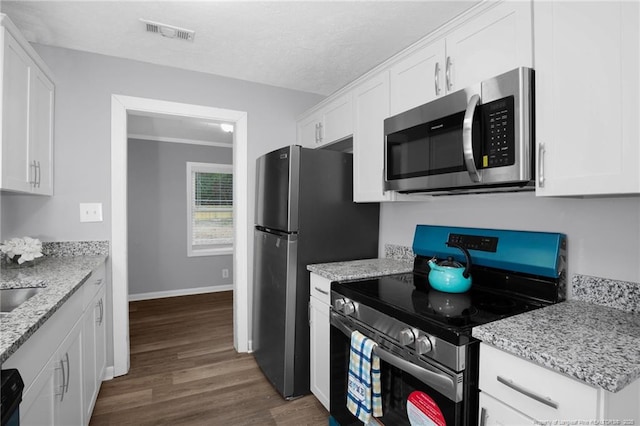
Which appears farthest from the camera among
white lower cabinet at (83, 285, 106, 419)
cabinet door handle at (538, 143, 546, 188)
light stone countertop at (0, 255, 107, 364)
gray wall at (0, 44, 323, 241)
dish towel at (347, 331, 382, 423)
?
gray wall at (0, 44, 323, 241)

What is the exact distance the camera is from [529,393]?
37.1 inches

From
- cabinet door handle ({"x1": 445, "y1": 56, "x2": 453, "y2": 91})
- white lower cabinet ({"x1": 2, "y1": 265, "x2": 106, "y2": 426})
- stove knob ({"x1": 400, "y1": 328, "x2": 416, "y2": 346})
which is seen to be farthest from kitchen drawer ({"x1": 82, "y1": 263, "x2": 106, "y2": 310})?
cabinet door handle ({"x1": 445, "y1": 56, "x2": 453, "y2": 91})

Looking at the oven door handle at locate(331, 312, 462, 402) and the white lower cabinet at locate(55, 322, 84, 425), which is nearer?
the oven door handle at locate(331, 312, 462, 402)

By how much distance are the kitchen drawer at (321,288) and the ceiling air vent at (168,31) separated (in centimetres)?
174

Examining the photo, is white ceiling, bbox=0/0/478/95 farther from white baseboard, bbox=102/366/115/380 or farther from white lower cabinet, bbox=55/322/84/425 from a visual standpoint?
white baseboard, bbox=102/366/115/380

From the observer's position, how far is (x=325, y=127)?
263cm

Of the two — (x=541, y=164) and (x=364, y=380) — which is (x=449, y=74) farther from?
(x=364, y=380)

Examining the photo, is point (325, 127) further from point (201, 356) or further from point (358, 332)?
point (201, 356)

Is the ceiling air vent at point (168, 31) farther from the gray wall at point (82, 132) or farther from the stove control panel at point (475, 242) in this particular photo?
the stove control panel at point (475, 242)

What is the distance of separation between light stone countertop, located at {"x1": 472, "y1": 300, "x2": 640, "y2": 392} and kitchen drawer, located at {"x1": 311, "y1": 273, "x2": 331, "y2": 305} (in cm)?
96

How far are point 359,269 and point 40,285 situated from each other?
164 centimetres

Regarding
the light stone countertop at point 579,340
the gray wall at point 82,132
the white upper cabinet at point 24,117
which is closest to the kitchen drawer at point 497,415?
the light stone countertop at point 579,340

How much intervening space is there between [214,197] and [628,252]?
4.84 meters

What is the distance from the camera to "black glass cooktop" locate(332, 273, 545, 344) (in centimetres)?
116
